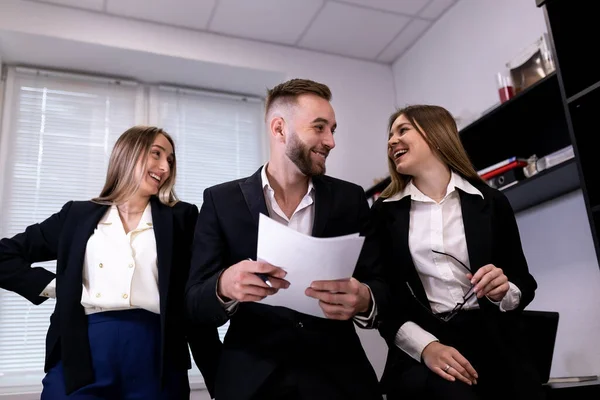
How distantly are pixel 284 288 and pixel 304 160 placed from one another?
51 cm

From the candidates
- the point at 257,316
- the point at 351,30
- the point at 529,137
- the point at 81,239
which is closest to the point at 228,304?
the point at 257,316

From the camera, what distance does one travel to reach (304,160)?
163 cm

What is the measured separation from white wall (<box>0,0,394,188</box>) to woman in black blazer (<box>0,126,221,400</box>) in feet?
5.38

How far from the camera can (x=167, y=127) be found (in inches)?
142

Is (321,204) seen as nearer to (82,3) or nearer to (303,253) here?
(303,253)

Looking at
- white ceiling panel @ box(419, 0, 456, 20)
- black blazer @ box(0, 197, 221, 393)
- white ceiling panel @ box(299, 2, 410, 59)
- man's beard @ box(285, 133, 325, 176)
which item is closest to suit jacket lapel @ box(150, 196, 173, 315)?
black blazer @ box(0, 197, 221, 393)

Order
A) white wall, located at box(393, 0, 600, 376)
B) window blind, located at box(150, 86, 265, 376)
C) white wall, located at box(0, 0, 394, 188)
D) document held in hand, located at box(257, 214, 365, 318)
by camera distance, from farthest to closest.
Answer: window blind, located at box(150, 86, 265, 376), white wall, located at box(0, 0, 394, 188), white wall, located at box(393, 0, 600, 376), document held in hand, located at box(257, 214, 365, 318)

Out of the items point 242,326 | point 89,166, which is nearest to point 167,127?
point 89,166

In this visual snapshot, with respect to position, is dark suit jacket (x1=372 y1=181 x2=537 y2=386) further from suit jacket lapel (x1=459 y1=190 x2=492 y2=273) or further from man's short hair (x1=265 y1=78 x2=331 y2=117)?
man's short hair (x1=265 y1=78 x2=331 y2=117)

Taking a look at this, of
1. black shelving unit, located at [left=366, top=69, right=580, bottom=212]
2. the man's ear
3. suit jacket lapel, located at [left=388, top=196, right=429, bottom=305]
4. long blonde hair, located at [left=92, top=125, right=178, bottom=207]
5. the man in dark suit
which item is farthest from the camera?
black shelving unit, located at [left=366, top=69, right=580, bottom=212]

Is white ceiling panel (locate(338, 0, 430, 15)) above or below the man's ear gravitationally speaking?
above

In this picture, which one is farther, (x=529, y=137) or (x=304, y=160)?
(x=529, y=137)

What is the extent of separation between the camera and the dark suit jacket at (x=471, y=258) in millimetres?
1568

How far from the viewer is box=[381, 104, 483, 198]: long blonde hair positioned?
182 cm
